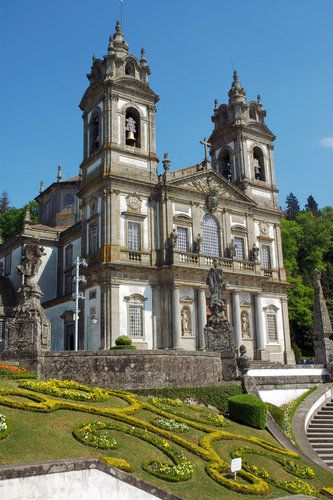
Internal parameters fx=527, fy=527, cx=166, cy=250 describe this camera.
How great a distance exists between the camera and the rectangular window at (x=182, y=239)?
36.8m

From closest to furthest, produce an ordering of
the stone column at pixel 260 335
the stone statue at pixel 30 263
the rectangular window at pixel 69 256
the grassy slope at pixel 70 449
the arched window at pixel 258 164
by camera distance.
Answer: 1. the grassy slope at pixel 70 449
2. the stone statue at pixel 30 263
3. the stone column at pixel 260 335
4. the rectangular window at pixel 69 256
5. the arched window at pixel 258 164

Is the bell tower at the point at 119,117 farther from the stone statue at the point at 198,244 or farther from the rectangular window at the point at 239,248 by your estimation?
the rectangular window at the point at 239,248

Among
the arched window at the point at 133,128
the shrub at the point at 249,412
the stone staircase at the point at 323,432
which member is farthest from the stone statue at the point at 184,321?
the shrub at the point at 249,412

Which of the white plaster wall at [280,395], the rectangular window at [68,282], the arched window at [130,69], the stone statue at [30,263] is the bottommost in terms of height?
the white plaster wall at [280,395]

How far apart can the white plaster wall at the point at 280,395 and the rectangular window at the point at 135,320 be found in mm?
11372

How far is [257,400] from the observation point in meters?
19.8

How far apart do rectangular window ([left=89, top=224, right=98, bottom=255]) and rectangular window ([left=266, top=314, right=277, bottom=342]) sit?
1416 cm

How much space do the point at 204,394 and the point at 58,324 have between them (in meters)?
21.2

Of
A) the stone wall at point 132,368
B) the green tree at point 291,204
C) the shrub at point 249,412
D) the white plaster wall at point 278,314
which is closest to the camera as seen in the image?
the stone wall at point 132,368

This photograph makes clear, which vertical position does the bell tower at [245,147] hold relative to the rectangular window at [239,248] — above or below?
above

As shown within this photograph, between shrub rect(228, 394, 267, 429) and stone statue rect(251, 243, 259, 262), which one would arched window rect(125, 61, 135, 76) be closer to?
stone statue rect(251, 243, 259, 262)

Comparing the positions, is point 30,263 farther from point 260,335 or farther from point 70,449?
point 260,335

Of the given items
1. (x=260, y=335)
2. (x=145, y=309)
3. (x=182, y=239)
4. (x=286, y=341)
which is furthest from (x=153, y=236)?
(x=286, y=341)

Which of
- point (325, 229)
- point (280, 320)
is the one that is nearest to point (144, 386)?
point (280, 320)
